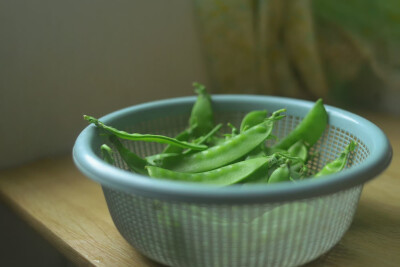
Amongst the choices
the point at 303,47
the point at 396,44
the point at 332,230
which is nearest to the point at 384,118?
the point at 396,44

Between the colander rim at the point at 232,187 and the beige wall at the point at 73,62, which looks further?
the beige wall at the point at 73,62

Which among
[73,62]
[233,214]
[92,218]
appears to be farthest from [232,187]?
[73,62]

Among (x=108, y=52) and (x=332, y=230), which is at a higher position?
(x=108, y=52)

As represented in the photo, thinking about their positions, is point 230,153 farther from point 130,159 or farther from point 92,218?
point 92,218

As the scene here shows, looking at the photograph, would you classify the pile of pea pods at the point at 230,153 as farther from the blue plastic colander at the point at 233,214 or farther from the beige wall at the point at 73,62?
the beige wall at the point at 73,62

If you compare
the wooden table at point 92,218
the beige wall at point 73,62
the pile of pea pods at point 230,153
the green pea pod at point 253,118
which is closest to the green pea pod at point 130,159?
the pile of pea pods at point 230,153

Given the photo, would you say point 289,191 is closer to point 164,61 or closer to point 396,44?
point 164,61

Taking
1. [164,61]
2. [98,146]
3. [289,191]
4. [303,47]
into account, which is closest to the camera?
[289,191]
